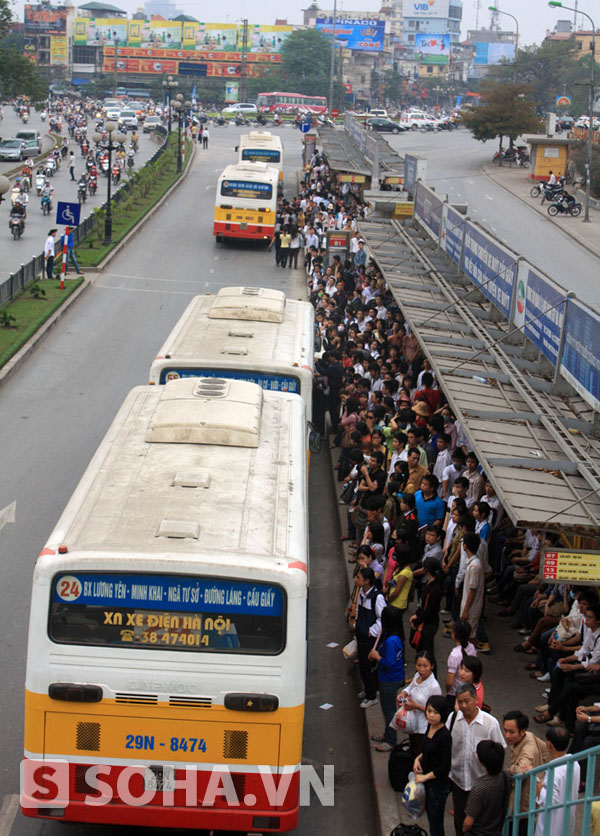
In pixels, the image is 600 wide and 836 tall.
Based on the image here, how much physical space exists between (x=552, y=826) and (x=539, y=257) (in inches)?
1373

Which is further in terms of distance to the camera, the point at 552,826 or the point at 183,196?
the point at 183,196

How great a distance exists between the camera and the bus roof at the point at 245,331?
14.2 m

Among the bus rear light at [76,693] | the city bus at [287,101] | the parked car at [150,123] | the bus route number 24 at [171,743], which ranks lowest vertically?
the bus route number 24 at [171,743]

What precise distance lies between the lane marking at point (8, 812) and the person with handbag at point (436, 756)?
3.13 m

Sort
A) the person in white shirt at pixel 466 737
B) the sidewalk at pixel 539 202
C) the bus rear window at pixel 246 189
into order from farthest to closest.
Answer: the sidewalk at pixel 539 202 → the bus rear window at pixel 246 189 → the person in white shirt at pixel 466 737

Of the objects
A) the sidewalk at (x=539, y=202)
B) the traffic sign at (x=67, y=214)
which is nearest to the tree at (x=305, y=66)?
the sidewalk at (x=539, y=202)

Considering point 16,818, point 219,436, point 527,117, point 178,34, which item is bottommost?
point 16,818

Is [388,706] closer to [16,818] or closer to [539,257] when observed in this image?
[16,818]

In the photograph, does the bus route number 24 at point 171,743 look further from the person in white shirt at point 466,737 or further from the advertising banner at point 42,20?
the advertising banner at point 42,20

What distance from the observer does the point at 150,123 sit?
327 ft

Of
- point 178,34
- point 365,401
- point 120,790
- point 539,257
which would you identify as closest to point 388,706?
point 120,790

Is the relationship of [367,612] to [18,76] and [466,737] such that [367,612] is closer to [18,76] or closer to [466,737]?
[466,737]

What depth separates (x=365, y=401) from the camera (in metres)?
16.6

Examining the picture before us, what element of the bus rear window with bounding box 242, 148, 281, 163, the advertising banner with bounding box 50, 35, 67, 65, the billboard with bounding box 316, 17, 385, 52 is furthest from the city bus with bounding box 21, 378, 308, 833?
the advertising banner with bounding box 50, 35, 67, 65
